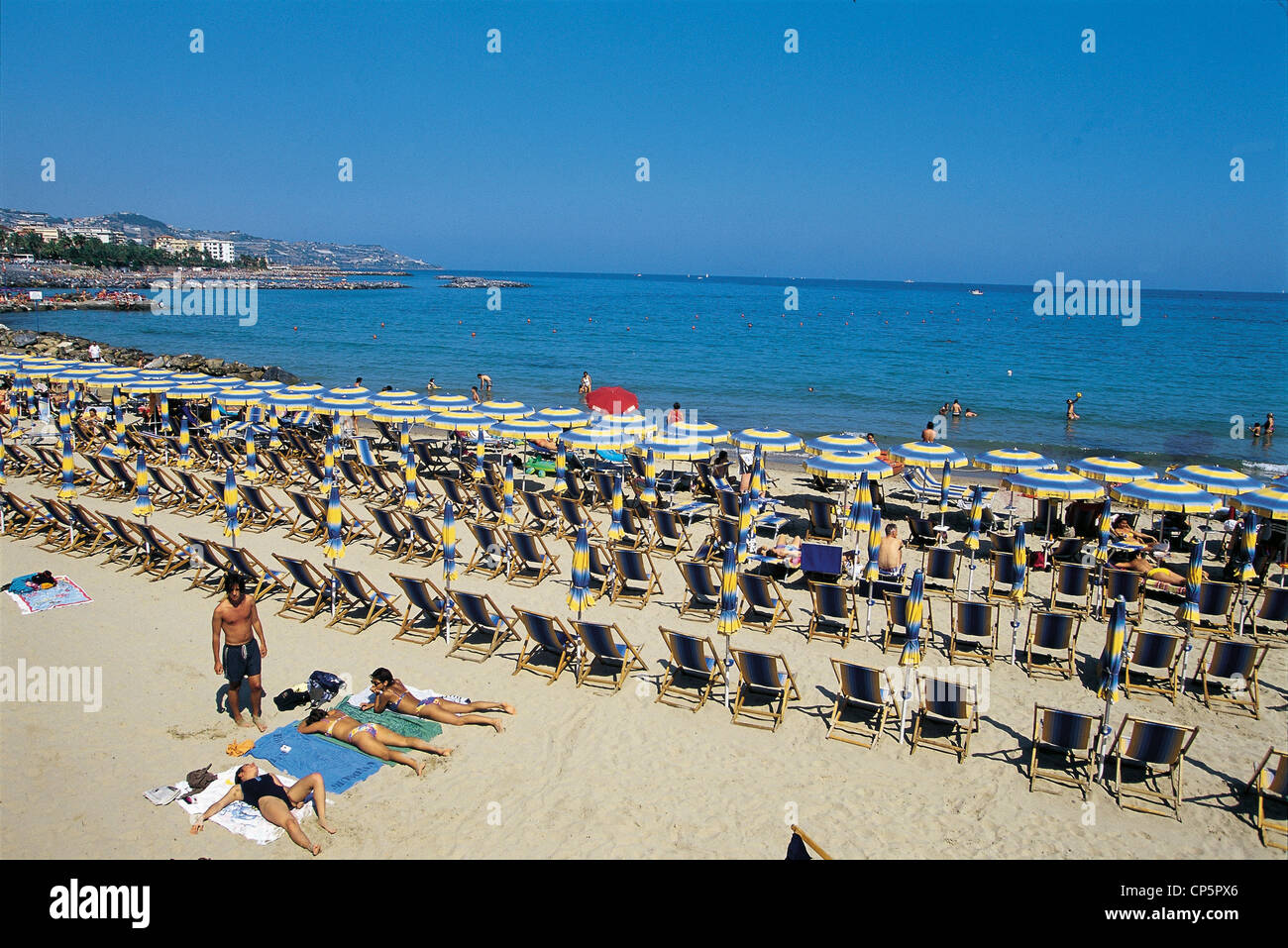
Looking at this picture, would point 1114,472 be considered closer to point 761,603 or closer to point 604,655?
point 761,603

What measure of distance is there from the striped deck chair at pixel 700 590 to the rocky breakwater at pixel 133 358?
23817mm

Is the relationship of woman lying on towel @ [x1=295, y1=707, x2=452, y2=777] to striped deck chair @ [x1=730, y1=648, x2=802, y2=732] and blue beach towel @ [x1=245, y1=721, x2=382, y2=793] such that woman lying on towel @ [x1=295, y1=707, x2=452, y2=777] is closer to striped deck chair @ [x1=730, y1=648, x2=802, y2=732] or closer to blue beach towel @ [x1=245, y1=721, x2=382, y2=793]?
blue beach towel @ [x1=245, y1=721, x2=382, y2=793]

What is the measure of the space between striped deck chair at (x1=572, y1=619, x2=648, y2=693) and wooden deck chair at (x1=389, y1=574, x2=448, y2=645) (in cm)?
148

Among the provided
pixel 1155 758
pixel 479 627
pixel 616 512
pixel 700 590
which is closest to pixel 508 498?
pixel 616 512

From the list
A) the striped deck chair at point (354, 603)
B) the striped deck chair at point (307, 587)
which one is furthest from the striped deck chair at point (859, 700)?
the striped deck chair at point (307, 587)

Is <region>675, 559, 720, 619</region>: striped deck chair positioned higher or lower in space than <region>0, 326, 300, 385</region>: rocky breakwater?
lower

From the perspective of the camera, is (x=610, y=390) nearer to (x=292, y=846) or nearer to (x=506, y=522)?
(x=506, y=522)

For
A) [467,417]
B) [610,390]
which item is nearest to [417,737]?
[467,417]

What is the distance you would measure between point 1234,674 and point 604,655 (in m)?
5.22

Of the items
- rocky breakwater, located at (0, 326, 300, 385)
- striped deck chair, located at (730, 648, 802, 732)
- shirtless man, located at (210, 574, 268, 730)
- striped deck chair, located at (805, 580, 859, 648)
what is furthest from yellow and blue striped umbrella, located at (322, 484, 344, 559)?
rocky breakwater, located at (0, 326, 300, 385)

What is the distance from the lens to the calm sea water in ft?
84.1

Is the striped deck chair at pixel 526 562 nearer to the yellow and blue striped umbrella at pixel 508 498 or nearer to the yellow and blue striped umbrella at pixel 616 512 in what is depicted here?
the yellow and blue striped umbrella at pixel 616 512

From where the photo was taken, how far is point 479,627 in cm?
772

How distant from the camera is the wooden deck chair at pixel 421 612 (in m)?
7.42
